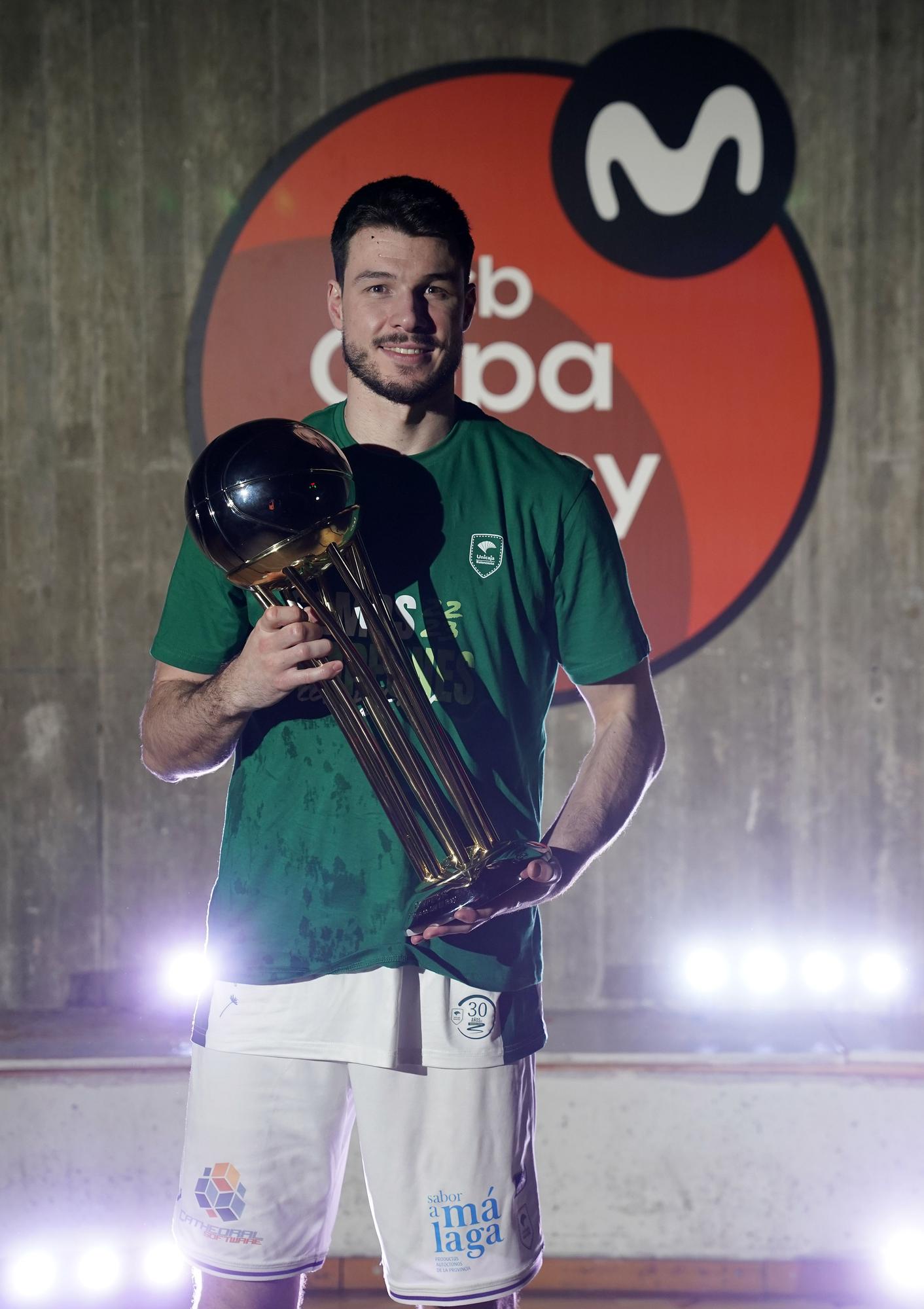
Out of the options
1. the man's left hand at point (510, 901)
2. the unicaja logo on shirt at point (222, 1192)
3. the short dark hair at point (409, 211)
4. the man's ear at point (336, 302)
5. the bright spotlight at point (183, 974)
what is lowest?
the bright spotlight at point (183, 974)

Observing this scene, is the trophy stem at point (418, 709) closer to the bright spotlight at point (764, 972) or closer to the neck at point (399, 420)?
the neck at point (399, 420)

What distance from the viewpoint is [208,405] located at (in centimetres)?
263

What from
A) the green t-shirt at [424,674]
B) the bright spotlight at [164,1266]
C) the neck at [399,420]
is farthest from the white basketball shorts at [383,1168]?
the bright spotlight at [164,1266]

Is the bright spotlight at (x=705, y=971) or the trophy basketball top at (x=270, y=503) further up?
the trophy basketball top at (x=270, y=503)

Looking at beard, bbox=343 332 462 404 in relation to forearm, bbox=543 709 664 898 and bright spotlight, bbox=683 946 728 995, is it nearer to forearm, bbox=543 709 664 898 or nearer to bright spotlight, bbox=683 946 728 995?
forearm, bbox=543 709 664 898

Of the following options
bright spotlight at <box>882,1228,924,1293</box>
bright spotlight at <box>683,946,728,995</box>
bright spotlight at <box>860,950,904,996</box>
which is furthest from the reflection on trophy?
bright spotlight at <box>860,950,904,996</box>

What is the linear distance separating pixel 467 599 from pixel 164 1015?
1.76m

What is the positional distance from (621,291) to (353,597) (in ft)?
5.63

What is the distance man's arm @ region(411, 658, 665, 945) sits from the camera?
120cm

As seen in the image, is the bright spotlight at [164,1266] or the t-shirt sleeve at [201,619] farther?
the bright spotlight at [164,1266]

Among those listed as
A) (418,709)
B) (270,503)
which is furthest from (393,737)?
(270,503)

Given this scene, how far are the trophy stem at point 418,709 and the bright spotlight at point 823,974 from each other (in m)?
1.78

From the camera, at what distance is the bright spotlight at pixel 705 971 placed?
2.64 meters

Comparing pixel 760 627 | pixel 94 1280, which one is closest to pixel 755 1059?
pixel 760 627
